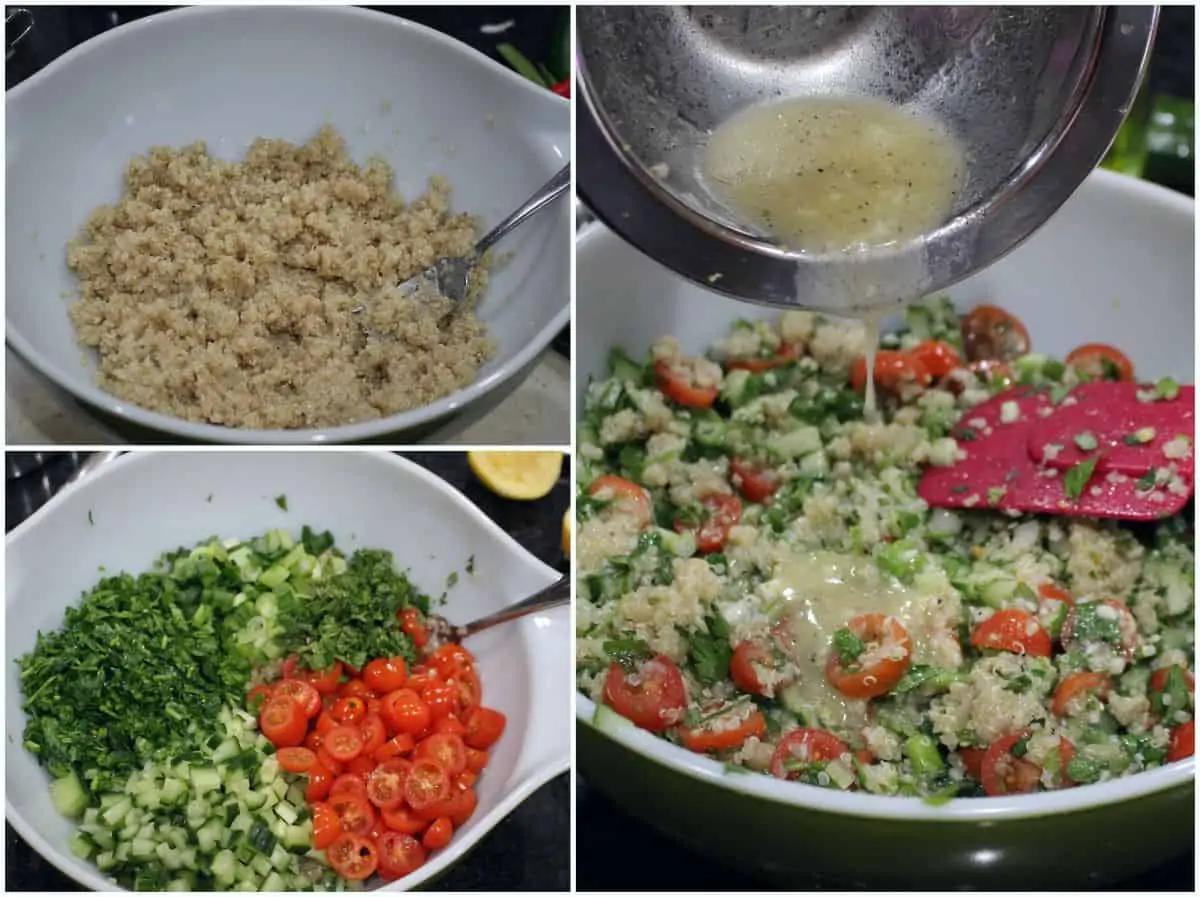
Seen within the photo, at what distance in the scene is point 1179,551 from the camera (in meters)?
1.38

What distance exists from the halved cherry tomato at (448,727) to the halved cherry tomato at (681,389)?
532 millimetres

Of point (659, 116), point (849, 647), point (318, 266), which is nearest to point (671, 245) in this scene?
point (659, 116)

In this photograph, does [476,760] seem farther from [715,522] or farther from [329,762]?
[715,522]

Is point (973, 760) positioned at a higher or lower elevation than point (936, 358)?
lower

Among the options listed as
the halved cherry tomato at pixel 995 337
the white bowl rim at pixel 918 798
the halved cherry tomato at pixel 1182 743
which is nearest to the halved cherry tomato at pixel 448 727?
the white bowl rim at pixel 918 798

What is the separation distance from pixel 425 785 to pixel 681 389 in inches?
24.2

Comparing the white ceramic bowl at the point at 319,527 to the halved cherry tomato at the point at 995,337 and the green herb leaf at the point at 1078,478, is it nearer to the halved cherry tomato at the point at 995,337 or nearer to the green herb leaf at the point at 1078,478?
the green herb leaf at the point at 1078,478

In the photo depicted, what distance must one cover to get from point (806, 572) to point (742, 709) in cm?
20

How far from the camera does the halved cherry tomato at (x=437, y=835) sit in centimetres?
112

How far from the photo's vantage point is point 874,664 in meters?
Result: 1.19

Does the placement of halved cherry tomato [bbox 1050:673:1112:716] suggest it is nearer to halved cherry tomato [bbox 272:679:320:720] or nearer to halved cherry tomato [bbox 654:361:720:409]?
halved cherry tomato [bbox 654:361:720:409]

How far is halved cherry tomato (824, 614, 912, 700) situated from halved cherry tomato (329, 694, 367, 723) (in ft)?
1.63

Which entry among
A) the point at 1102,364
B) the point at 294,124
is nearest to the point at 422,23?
the point at 294,124

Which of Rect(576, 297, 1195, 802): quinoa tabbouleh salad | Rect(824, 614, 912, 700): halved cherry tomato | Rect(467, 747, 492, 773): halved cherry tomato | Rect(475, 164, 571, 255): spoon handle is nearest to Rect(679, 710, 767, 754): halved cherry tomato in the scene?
Rect(576, 297, 1195, 802): quinoa tabbouleh salad
